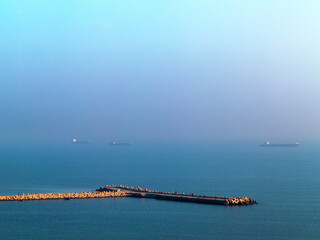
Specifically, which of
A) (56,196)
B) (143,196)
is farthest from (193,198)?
(56,196)

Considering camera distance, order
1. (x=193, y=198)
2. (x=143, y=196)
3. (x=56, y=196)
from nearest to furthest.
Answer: (x=193, y=198)
(x=56, y=196)
(x=143, y=196)

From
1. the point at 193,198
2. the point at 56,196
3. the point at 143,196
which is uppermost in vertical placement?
the point at 56,196

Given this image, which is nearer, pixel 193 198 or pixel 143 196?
pixel 193 198

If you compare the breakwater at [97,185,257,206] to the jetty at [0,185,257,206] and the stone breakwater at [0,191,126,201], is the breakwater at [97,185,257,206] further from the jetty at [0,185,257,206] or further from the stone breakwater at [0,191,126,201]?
the stone breakwater at [0,191,126,201]

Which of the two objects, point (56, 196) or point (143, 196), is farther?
point (143, 196)

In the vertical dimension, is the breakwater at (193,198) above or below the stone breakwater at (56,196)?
below

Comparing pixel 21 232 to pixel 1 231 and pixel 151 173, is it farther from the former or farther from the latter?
pixel 151 173

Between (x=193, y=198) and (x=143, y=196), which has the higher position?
(x=143, y=196)

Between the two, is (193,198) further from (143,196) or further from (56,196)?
(56,196)

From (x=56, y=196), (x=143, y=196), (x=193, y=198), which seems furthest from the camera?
Result: (x=143, y=196)

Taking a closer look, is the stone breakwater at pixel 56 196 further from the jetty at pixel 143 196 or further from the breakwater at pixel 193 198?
the breakwater at pixel 193 198

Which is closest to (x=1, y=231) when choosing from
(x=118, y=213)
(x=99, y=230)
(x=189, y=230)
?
(x=99, y=230)

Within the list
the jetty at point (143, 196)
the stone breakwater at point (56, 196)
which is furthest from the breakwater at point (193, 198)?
the stone breakwater at point (56, 196)
